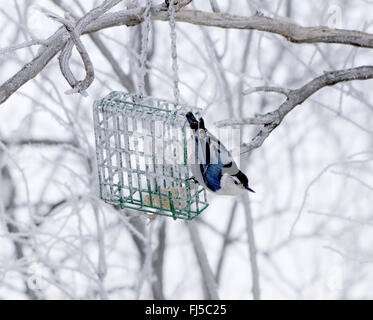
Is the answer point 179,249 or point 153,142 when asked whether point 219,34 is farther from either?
point 153,142

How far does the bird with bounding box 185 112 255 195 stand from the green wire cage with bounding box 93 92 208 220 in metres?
0.13

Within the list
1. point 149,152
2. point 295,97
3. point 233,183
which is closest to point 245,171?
point 295,97

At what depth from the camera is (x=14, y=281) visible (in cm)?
721

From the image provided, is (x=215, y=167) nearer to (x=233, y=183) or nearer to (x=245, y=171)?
(x=233, y=183)

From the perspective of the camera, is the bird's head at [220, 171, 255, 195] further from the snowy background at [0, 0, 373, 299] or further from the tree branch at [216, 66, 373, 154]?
the snowy background at [0, 0, 373, 299]

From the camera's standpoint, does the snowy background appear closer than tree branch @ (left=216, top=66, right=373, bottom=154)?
No

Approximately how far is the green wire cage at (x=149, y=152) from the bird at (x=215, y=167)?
0.43 ft

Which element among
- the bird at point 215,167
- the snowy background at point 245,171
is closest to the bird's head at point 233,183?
the bird at point 215,167

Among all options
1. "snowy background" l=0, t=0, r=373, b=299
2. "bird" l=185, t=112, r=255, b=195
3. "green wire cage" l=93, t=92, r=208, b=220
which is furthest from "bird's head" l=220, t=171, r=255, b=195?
"snowy background" l=0, t=0, r=373, b=299

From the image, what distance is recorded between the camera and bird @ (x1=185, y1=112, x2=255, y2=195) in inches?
108

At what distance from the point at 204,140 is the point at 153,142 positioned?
0.30 m

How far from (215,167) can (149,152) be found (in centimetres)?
37
